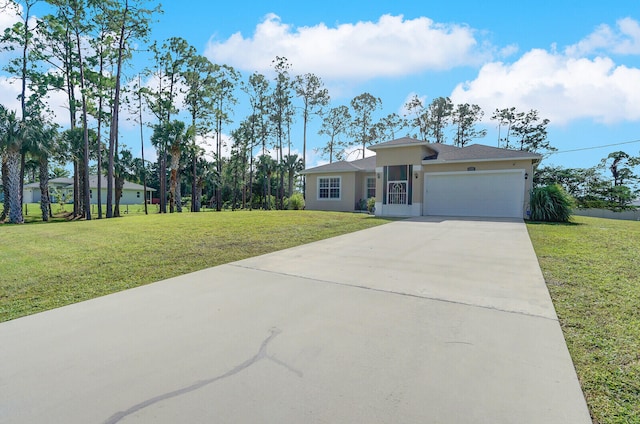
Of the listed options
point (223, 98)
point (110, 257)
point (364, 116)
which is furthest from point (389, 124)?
point (110, 257)

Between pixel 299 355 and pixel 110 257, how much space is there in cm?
614

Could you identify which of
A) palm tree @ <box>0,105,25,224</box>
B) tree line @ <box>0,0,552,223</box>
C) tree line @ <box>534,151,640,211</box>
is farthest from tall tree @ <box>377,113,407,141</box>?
palm tree @ <box>0,105,25,224</box>

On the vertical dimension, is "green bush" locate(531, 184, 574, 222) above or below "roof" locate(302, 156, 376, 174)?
below

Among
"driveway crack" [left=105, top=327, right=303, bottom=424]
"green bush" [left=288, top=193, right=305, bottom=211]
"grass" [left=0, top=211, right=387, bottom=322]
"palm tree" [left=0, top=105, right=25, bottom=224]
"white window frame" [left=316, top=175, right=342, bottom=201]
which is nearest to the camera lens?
"driveway crack" [left=105, top=327, right=303, bottom=424]

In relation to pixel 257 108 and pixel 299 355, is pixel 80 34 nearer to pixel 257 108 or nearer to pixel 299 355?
pixel 257 108

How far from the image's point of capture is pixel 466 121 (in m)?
38.8

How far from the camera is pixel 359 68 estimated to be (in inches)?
979

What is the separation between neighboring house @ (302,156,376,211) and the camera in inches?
896

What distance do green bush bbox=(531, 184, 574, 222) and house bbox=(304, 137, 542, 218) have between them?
5.70ft

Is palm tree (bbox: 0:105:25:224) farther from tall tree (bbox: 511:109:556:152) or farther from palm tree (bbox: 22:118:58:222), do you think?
tall tree (bbox: 511:109:556:152)

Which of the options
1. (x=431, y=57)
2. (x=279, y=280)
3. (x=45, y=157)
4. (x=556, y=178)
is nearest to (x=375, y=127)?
(x=556, y=178)

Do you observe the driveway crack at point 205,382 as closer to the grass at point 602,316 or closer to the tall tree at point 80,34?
the grass at point 602,316

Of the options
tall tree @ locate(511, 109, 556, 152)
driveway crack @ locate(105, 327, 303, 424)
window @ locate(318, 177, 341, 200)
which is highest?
tall tree @ locate(511, 109, 556, 152)

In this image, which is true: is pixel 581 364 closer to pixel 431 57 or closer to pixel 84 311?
pixel 84 311
